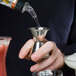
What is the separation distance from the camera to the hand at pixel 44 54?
1037 millimetres

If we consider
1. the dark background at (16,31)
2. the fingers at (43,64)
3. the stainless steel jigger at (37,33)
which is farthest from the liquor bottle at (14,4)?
the dark background at (16,31)

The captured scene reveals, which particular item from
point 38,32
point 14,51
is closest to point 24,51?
point 38,32

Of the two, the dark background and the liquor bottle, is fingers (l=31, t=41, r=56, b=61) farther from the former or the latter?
the dark background

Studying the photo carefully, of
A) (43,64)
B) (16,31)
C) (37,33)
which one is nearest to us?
(37,33)

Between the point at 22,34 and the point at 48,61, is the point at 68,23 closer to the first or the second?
the point at 22,34

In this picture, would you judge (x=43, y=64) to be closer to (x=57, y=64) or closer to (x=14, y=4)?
(x=57, y=64)

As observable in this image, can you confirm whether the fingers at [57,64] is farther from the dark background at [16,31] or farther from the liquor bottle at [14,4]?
the dark background at [16,31]

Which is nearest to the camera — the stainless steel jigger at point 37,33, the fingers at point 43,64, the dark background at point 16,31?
the stainless steel jigger at point 37,33

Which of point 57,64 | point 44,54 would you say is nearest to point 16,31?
point 57,64

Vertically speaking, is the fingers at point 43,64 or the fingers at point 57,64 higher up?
the fingers at point 43,64

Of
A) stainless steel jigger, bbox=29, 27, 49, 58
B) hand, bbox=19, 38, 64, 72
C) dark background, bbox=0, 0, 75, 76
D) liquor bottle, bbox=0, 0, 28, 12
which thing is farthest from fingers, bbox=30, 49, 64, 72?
dark background, bbox=0, 0, 75, 76

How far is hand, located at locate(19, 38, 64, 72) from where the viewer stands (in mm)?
1037

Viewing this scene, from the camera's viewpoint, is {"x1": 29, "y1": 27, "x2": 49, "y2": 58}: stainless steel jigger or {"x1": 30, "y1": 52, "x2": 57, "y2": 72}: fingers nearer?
{"x1": 29, "y1": 27, "x2": 49, "y2": 58}: stainless steel jigger

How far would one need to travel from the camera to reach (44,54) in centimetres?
106
